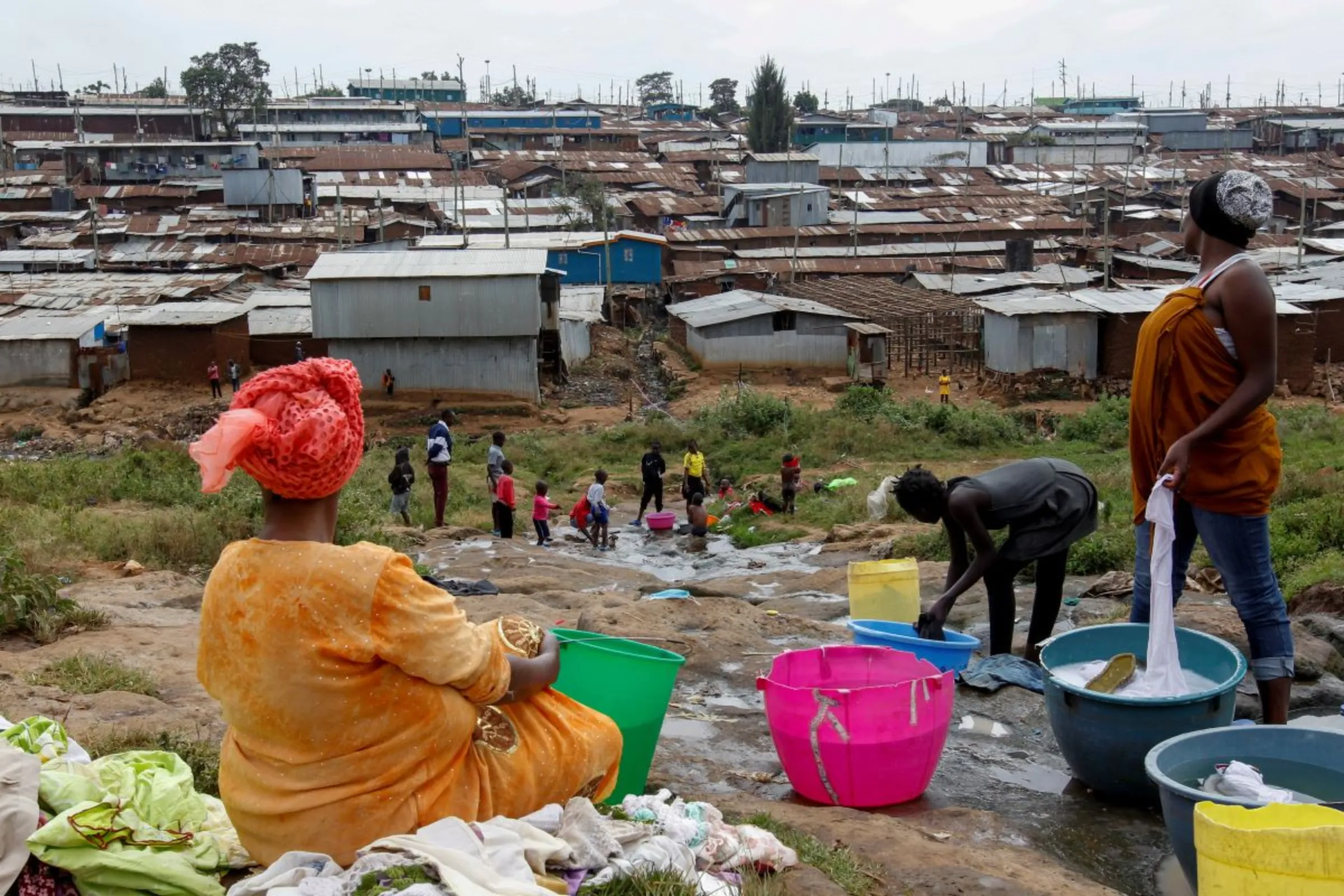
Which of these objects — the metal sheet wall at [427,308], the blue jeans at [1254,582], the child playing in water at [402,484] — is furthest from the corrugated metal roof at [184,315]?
the blue jeans at [1254,582]

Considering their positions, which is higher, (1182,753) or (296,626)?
(296,626)

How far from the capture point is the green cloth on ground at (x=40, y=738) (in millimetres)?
3588

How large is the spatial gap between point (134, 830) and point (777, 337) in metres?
25.8

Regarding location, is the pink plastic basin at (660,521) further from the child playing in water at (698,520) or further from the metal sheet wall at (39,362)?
the metal sheet wall at (39,362)

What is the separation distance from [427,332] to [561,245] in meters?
13.6

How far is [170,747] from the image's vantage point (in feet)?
13.8

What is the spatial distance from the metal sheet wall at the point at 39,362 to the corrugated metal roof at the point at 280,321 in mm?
3643

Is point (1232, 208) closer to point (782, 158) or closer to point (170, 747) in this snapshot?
point (170, 747)

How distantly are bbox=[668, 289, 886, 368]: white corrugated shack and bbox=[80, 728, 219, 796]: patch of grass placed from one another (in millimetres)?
24272

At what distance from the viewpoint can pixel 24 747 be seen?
3.59 meters

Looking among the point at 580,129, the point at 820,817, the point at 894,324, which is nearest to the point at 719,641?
the point at 820,817

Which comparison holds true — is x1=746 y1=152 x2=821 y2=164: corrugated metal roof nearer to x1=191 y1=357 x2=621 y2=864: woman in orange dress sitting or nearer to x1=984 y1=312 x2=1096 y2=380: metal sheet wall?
x1=984 y1=312 x2=1096 y2=380: metal sheet wall

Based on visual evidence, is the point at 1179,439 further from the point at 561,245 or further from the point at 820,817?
the point at 561,245

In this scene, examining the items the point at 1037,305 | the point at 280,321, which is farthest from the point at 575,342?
the point at 1037,305
